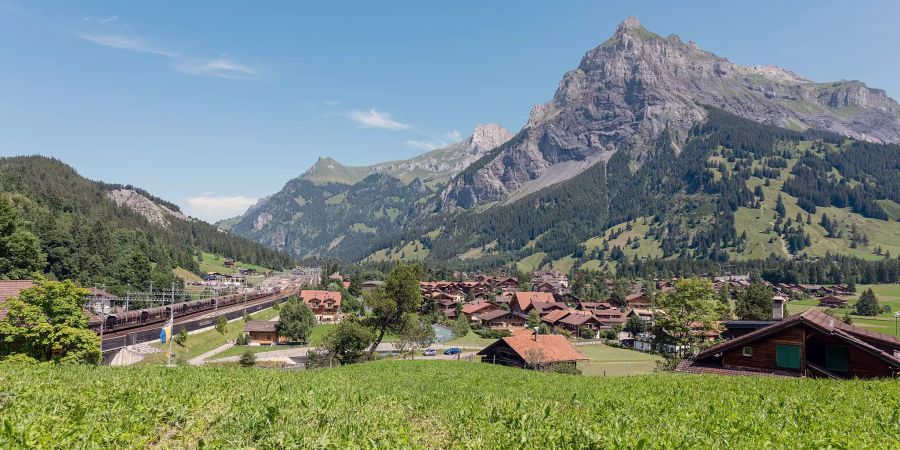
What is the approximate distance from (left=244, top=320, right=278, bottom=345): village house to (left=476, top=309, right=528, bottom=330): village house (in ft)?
180

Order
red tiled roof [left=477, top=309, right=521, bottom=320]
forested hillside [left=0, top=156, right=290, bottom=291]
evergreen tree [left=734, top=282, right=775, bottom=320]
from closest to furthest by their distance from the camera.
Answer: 1. evergreen tree [left=734, top=282, right=775, bottom=320]
2. forested hillside [left=0, top=156, right=290, bottom=291]
3. red tiled roof [left=477, top=309, right=521, bottom=320]

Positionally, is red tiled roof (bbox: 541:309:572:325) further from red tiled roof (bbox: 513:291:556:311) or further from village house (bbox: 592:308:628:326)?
red tiled roof (bbox: 513:291:556:311)

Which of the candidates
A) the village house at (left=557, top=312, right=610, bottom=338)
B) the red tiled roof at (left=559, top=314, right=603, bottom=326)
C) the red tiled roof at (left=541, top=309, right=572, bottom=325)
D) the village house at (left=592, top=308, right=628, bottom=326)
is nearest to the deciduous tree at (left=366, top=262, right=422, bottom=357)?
the village house at (left=557, top=312, right=610, bottom=338)

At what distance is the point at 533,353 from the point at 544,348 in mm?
2476

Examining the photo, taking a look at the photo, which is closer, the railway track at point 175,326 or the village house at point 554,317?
the railway track at point 175,326

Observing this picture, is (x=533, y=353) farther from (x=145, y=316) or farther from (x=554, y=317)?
(x=145, y=316)

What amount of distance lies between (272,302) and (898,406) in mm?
142383

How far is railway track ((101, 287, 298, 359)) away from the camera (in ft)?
206

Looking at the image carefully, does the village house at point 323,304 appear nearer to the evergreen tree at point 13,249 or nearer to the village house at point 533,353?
the evergreen tree at point 13,249

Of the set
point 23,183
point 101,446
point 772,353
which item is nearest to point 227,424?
point 101,446

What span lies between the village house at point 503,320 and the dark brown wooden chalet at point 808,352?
92.1 metres

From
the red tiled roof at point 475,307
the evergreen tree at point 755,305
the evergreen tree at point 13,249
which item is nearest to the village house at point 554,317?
the red tiled roof at point 475,307

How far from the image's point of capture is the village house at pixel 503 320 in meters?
123

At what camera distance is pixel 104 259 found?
13062cm
